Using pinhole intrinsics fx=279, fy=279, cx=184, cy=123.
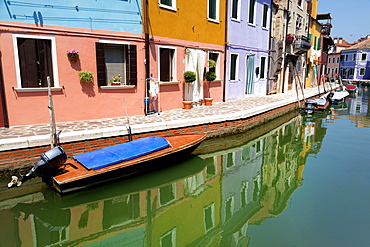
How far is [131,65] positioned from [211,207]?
5.71 m

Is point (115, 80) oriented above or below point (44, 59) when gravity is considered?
below

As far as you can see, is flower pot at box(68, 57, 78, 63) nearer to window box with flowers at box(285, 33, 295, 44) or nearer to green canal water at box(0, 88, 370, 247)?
green canal water at box(0, 88, 370, 247)

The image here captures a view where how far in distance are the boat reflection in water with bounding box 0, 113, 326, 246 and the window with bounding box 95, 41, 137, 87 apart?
3.70 m

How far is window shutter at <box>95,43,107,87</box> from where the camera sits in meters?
8.71

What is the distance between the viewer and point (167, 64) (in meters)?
11.1

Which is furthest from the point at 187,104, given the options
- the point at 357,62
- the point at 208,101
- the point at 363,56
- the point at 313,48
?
the point at 357,62

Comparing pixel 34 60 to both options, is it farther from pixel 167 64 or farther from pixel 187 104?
pixel 187 104

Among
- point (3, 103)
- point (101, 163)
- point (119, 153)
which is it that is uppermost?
point (3, 103)

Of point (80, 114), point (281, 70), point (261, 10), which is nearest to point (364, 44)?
point (281, 70)


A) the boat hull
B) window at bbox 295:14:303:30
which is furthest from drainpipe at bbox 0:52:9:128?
window at bbox 295:14:303:30

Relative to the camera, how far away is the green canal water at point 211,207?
467cm

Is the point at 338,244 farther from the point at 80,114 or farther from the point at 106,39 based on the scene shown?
the point at 106,39

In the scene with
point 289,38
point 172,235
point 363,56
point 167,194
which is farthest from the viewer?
point 363,56

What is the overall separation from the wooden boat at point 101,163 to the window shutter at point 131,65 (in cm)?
334
